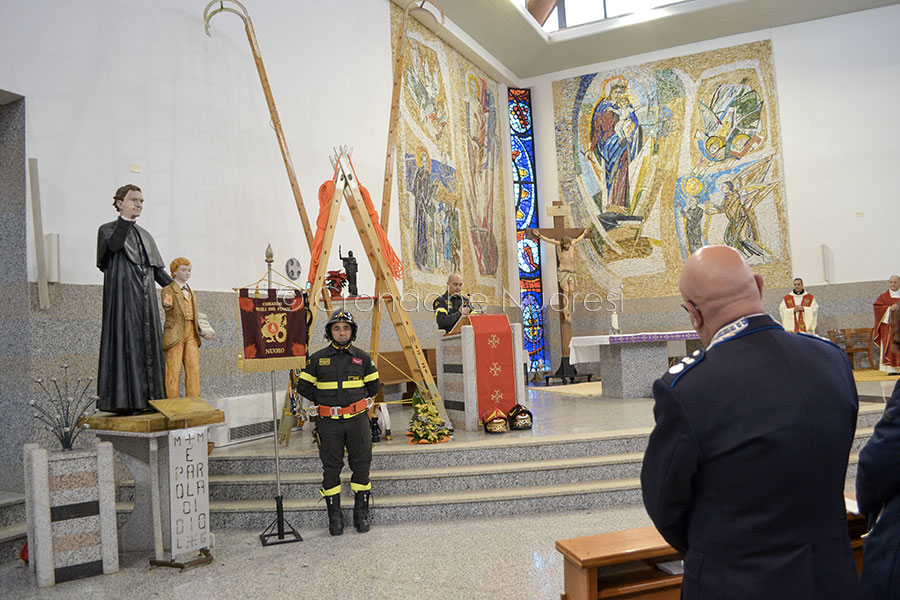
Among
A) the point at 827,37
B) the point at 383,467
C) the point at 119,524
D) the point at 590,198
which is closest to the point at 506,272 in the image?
the point at 590,198

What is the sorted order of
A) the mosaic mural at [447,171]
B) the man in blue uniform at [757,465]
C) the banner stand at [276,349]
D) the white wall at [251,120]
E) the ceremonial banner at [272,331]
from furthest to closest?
the mosaic mural at [447,171], the white wall at [251,120], the ceremonial banner at [272,331], the banner stand at [276,349], the man in blue uniform at [757,465]

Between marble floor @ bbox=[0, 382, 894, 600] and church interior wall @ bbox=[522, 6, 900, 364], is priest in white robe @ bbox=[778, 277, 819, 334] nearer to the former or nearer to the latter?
church interior wall @ bbox=[522, 6, 900, 364]

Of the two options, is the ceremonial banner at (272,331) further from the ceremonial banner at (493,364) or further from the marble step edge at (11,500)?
the ceremonial banner at (493,364)

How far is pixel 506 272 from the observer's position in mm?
16812

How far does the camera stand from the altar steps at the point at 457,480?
5891 millimetres

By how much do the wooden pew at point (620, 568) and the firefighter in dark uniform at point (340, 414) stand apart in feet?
9.57

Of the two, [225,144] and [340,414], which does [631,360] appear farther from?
[225,144]

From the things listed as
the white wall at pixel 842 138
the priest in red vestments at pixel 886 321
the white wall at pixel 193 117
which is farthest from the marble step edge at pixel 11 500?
the white wall at pixel 842 138

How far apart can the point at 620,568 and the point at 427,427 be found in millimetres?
4032

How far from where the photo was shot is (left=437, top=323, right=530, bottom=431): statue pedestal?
7.71 meters

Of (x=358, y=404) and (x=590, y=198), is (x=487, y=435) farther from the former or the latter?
(x=590, y=198)

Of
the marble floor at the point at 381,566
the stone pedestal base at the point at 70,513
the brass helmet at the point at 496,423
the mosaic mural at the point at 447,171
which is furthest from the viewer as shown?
the mosaic mural at the point at 447,171

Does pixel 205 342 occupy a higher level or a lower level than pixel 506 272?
lower

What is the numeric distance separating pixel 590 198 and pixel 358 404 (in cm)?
1226
